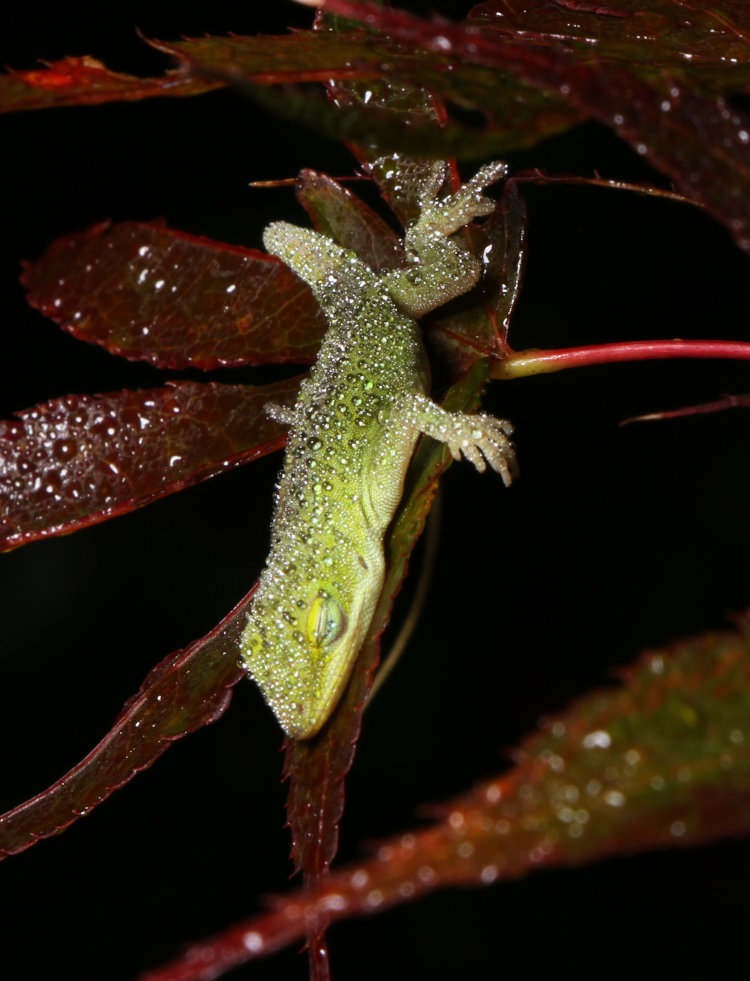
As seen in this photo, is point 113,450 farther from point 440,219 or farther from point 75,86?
point 440,219

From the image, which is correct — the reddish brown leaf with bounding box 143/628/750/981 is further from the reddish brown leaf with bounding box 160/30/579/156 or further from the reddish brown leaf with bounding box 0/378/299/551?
the reddish brown leaf with bounding box 0/378/299/551

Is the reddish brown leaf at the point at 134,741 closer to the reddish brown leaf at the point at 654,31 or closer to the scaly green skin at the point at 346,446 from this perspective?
the scaly green skin at the point at 346,446

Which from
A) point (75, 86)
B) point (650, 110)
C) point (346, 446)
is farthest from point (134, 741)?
point (650, 110)

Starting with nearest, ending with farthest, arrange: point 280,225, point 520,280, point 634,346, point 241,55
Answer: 1. point 241,55
2. point 634,346
3. point 520,280
4. point 280,225

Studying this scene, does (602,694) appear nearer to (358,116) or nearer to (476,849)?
(476,849)

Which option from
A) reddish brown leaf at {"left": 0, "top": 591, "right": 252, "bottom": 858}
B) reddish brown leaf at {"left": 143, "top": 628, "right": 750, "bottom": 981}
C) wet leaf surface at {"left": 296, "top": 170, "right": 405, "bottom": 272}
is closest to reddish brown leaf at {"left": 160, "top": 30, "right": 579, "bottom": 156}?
wet leaf surface at {"left": 296, "top": 170, "right": 405, "bottom": 272}

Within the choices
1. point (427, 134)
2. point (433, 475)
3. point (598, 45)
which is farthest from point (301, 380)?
point (427, 134)
